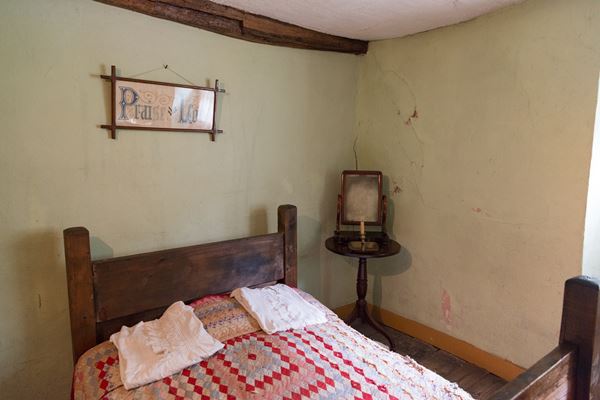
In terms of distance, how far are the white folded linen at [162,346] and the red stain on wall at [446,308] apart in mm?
1515

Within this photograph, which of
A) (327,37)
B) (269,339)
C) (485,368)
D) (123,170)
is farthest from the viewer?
(327,37)

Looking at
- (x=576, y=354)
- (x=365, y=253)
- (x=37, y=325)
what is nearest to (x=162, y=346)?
(x=37, y=325)

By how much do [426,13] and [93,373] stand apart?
7.50ft

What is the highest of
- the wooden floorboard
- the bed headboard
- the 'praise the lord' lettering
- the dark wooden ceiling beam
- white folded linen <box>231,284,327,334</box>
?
the dark wooden ceiling beam

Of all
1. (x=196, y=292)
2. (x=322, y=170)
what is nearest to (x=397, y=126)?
(x=322, y=170)

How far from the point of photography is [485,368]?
2.27 metres

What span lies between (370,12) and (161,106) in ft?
3.91

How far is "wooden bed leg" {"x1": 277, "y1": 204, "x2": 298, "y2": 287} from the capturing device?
221cm

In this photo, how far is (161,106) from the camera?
→ 74.0 inches

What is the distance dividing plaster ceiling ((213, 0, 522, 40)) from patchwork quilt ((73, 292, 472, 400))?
63.0 inches

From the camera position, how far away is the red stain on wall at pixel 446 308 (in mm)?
2437

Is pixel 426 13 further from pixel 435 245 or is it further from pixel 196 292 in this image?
pixel 196 292

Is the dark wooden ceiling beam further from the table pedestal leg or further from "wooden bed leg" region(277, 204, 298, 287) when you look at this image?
the table pedestal leg

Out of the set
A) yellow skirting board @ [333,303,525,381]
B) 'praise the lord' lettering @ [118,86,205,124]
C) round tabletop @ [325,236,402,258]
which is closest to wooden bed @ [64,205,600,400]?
round tabletop @ [325,236,402,258]
